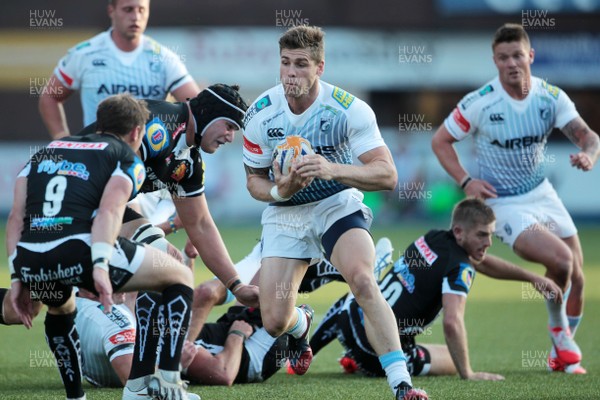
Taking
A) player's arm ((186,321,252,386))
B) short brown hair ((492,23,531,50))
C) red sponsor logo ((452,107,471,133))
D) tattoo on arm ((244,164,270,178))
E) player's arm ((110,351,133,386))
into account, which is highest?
short brown hair ((492,23,531,50))

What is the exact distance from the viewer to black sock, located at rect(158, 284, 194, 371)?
547cm

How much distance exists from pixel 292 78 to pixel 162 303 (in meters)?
1.49

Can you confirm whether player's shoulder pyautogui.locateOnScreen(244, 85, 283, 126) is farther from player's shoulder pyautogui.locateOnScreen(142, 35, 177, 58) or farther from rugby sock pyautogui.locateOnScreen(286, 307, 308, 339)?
player's shoulder pyautogui.locateOnScreen(142, 35, 177, 58)

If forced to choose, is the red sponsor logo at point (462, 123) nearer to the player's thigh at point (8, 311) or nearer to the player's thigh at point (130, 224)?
the player's thigh at point (130, 224)

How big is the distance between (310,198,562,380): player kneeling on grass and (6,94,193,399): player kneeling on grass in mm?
1873

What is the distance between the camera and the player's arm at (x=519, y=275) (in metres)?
7.51

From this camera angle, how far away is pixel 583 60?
21.9 meters

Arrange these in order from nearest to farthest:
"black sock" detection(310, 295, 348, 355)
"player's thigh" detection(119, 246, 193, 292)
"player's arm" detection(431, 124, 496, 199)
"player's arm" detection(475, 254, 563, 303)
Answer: "player's thigh" detection(119, 246, 193, 292) < "black sock" detection(310, 295, 348, 355) < "player's arm" detection(475, 254, 563, 303) < "player's arm" detection(431, 124, 496, 199)

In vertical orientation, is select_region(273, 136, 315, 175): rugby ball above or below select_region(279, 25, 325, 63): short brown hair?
below

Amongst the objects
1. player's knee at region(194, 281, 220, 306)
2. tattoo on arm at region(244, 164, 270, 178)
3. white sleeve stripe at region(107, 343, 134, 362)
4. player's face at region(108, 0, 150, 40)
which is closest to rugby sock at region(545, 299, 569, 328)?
player's knee at region(194, 281, 220, 306)

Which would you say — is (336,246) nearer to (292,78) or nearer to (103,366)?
(292,78)

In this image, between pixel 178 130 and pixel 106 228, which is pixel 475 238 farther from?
pixel 106 228

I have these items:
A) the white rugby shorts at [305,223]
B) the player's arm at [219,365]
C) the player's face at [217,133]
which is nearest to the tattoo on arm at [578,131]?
the white rugby shorts at [305,223]

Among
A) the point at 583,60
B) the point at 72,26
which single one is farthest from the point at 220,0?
the point at 583,60
